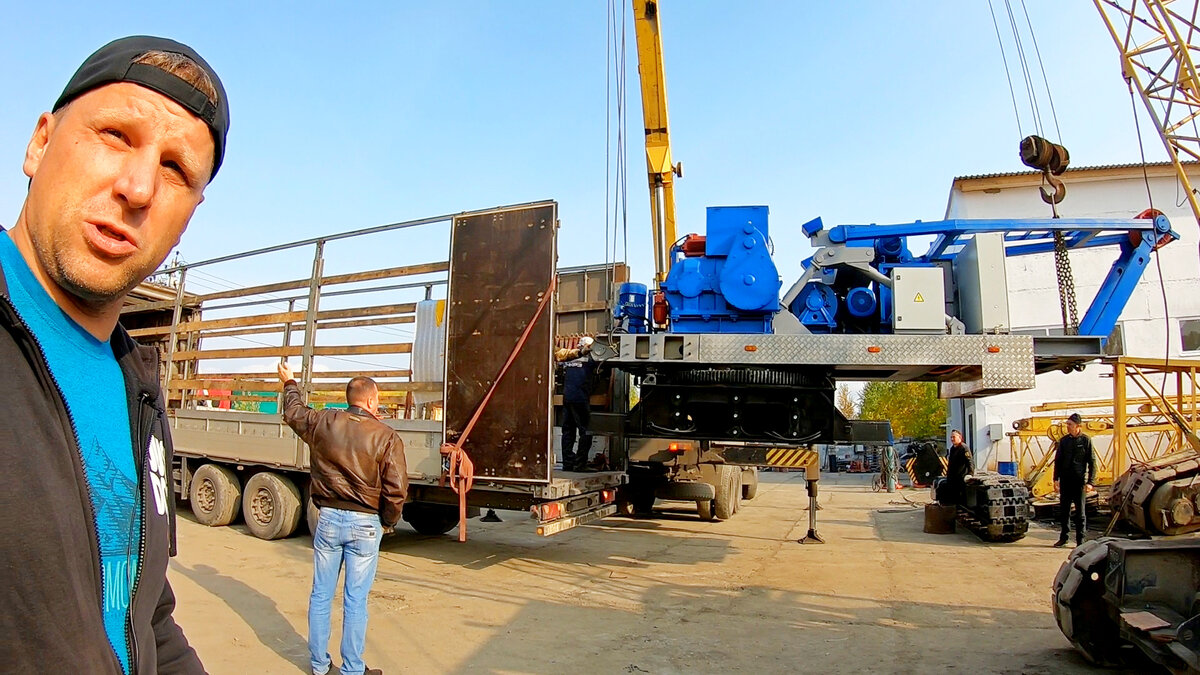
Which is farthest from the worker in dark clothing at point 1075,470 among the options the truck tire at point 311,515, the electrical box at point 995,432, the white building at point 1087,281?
the electrical box at point 995,432

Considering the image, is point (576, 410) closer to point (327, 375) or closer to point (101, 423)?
point (327, 375)

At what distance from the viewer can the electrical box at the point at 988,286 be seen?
260 inches

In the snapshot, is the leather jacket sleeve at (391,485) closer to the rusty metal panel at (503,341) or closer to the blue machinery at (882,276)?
the rusty metal panel at (503,341)

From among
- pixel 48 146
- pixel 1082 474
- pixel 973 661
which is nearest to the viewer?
pixel 48 146

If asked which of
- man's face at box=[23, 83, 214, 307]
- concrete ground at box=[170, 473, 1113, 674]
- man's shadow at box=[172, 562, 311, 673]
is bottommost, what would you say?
concrete ground at box=[170, 473, 1113, 674]

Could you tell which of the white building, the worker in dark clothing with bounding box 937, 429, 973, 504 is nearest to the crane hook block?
the worker in dark clothing with bounding box 937, 429, 973, 504

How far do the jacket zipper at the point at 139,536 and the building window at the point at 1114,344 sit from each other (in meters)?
7.64

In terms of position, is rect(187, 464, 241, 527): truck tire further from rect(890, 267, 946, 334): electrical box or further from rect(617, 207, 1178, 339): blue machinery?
rect(890, 267, 946, 334): electrical box

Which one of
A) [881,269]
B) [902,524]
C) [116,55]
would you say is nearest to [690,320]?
[881,269]

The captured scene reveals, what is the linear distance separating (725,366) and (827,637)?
265cm

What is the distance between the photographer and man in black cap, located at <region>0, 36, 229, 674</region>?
34.1 inches

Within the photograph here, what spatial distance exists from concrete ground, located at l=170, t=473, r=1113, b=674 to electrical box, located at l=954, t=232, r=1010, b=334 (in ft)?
8.47

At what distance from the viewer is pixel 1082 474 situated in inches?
409

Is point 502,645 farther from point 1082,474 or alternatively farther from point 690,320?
point 1082,474
